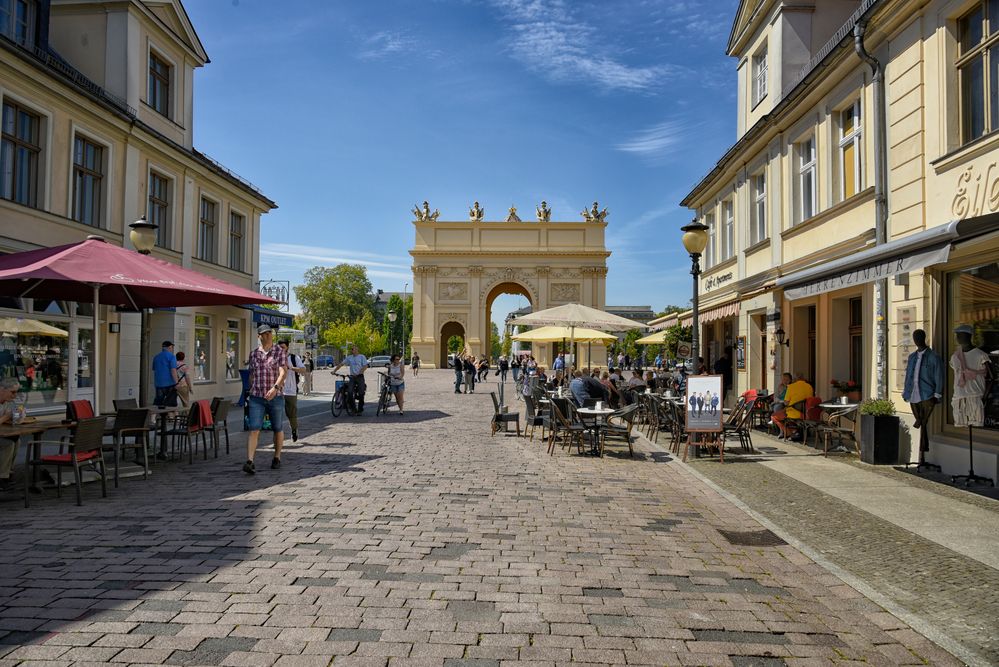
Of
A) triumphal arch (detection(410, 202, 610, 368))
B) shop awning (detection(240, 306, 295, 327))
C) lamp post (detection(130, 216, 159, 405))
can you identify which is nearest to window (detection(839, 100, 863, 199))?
lamp post (detection(130, 216, 159, 405))

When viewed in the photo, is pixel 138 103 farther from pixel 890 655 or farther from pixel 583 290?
pixel 583 290

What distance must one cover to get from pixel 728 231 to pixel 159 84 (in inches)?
623

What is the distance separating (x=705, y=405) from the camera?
1016 centimetres

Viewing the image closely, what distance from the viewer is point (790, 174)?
1400 cm

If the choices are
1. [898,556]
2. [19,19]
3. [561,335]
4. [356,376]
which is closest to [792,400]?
[561,335]

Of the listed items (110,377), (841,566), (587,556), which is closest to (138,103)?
(110,377)

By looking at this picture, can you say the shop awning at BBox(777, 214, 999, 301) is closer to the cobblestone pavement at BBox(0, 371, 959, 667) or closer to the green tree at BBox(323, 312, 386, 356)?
the cobblestone pavement at BBox(0, 371, 959, 667)

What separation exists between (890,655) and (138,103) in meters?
17.9

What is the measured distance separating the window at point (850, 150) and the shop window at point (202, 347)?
53.7 feet

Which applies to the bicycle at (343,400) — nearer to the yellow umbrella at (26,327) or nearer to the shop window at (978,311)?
the yellow umbrella at (26,327)

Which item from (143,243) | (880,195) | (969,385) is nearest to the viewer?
(969,385)

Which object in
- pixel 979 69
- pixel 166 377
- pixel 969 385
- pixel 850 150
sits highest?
pixel 850 150

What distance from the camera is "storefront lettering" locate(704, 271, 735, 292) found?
18858 millimetres

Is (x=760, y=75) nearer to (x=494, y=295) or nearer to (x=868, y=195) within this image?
(x=868, y=195)
